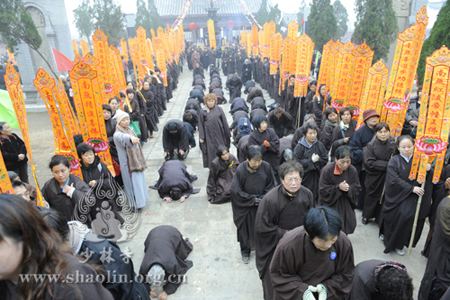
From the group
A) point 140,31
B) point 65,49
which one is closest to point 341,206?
point 140,31

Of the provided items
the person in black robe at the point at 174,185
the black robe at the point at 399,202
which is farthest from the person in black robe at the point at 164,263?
the black robe at the point at 399,202

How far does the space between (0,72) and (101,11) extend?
5817 millimetres

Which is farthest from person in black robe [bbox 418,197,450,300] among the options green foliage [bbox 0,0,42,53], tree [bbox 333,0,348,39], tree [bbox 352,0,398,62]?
tree [bbox 333,0,348,39]

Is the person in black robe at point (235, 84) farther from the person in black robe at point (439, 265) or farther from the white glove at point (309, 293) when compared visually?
the white glove at point (309, 293)

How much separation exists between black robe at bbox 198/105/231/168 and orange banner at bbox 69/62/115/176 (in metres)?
2.05

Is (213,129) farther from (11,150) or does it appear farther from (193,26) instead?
(193,26)

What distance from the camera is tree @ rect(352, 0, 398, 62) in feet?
32.3

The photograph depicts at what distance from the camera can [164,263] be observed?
3.28 m

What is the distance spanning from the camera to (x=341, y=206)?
12.0 feet

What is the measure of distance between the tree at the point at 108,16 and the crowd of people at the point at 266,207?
10.6m

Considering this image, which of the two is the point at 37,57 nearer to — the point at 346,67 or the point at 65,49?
the point at 65,49

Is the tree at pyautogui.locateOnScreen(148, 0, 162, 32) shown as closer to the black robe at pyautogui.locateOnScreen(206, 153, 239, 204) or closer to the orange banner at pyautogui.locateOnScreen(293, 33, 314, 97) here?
the orange banner at pyautogui.locateOnScreen(293, 33, 314, 97)

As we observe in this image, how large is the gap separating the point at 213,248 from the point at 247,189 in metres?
1.12

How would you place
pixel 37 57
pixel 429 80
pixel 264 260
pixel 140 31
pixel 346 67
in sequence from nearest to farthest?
pixel 264 260, pixel 429 80, pixel 346 67, pixel 140 31, pixel 37 57
